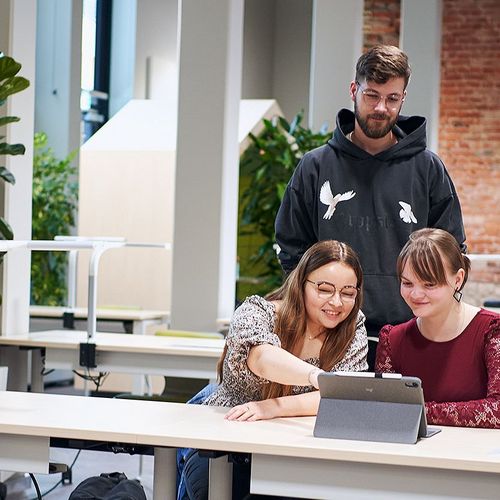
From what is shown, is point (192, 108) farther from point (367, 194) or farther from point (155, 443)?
point (155, 443)

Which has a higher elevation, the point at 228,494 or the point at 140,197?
the point at 140,197

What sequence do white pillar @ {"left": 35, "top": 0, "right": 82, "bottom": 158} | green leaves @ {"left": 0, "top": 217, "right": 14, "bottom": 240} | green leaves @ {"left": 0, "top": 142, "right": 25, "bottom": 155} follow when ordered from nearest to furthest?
green leaves @ {"left": 0, "top": 142, "right": 25, "bottom": 155} < green leaves @ {"left": 0, "top": 217, "right": 14, "bottom": 240} < white pillar @ {"left": 35, "top": 0, "right": 82, "bottom": 158}

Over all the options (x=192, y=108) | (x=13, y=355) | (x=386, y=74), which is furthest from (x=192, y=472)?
(x=192, y=108)

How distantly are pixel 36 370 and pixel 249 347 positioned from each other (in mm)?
2630

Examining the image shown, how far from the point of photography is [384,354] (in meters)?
2.77

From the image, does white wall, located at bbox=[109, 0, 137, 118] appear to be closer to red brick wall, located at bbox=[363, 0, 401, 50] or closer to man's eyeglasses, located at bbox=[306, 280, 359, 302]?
red brick wall, located at bbox=[363, 0, 401, 50]

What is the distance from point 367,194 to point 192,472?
0.99 metres

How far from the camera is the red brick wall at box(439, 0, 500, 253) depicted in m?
10.4

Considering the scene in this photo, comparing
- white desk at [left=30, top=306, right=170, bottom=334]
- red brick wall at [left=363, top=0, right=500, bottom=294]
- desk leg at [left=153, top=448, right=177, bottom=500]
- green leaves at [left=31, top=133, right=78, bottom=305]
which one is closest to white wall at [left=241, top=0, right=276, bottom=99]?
red brick wall at [left=363, top=0, right=500, bottom=294]

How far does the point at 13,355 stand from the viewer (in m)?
4.96

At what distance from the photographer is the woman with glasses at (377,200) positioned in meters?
3.00

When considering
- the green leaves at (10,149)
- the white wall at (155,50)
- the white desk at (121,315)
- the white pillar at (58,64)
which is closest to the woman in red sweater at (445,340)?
the green leaves at (10,149)

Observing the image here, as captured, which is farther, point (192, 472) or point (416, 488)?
point (192, 472)

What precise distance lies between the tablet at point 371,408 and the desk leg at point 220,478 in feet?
0.90
